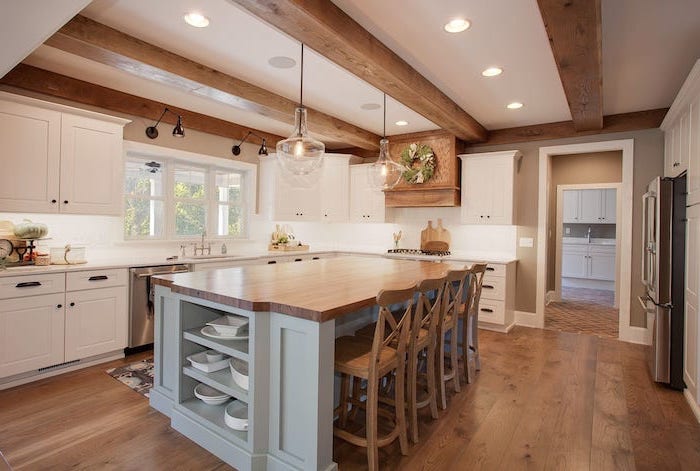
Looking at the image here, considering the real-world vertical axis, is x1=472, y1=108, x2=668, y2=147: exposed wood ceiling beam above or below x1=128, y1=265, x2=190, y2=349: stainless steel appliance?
above

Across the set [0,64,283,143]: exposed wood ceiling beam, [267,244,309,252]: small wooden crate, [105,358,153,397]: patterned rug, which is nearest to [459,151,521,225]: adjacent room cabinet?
[267,244,309,252]: small wooden crate

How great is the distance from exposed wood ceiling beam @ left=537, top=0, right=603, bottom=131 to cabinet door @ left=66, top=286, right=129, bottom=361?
3918 mm

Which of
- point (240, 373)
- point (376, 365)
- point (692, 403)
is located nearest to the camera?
point (376, 365)

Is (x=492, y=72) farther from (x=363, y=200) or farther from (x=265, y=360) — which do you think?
(x=363, y=200)

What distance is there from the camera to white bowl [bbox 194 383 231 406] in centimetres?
234

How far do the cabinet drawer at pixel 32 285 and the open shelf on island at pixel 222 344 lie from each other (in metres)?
1.60

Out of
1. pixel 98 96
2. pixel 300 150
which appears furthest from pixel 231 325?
pixel 98 96

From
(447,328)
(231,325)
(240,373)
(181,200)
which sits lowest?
(240,373)

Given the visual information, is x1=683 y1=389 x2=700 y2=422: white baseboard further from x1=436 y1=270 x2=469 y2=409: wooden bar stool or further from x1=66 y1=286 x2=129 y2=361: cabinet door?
x1=66 y1=286 x2=129 y2=361: cabinet door

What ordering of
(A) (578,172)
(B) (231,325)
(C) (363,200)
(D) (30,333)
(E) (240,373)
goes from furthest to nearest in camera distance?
(A) (578,172) → (C) (363,200) → (D) (30,333) → (B) (231,325) → (E) (240,373)

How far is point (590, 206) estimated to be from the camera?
8398mm

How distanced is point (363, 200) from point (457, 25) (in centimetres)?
362

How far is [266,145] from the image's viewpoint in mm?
5723

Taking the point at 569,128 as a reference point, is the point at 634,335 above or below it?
below
